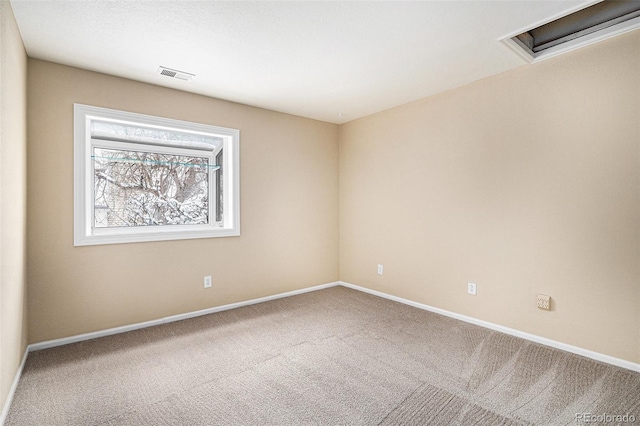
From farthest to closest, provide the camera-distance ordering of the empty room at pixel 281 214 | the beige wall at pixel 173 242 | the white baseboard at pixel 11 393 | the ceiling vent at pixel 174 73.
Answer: the ceiling vent at pixel 174 73, the beige wall at pixel 173 242, the empty room at pixel 281 214, the white baseboard at pixel 11 393

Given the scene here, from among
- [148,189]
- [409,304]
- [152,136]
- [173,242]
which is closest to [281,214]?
[173,242]

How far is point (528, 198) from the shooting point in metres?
2.86

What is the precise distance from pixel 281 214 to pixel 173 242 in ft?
4.42

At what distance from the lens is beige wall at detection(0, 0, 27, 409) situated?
1810 millimetres

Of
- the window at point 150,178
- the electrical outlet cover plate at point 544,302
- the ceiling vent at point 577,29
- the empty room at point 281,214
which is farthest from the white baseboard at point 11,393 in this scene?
the ceiling vent at point 577,29

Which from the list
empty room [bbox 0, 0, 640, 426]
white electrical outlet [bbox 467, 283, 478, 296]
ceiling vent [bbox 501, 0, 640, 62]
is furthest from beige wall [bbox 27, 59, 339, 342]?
ceiling vent [bbox 501, 0, 640, 62]

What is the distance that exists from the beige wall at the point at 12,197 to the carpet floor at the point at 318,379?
32 centimetres

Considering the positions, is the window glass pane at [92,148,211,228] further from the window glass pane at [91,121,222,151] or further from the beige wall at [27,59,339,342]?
the beige wall at [27,59,339,342]

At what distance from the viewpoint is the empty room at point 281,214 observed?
203 cm

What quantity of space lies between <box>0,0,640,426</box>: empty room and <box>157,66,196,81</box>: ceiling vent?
2 centimetres

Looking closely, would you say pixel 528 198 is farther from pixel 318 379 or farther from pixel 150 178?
pixel 150 178

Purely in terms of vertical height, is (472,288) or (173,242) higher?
(173,242)

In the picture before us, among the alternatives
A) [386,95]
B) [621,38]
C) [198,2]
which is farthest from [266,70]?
[621,38]

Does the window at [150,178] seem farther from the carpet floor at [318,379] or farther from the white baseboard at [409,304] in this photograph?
the carpet floor at [318,379]
